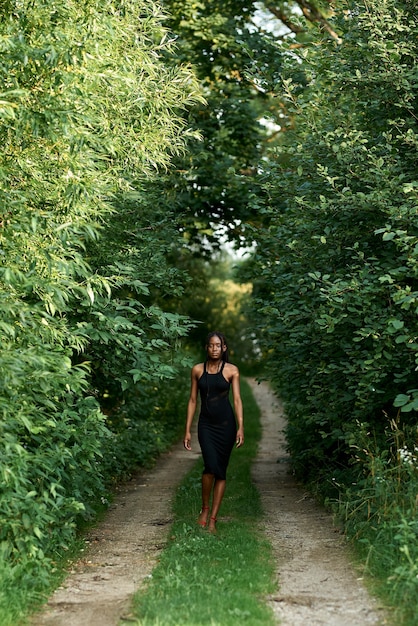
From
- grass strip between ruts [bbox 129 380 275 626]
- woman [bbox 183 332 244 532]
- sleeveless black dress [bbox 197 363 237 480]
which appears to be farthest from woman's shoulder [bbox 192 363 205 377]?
grass strip between ruts [bbox 129 380 275 626]

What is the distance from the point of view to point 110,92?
803 centimetres

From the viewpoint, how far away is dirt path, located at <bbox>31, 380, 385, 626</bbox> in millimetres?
6188

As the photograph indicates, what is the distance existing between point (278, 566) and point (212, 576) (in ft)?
3.36

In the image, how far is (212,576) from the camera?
22.4 feet

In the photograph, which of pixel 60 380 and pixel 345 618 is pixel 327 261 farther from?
pixel 345 618

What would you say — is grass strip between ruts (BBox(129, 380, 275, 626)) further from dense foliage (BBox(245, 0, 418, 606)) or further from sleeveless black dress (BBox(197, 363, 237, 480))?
dense foliage (BBox(245, 0, 418, 606))

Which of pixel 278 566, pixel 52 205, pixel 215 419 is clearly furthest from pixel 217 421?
pixel 52 205

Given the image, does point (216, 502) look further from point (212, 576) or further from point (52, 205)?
point (52, 205)

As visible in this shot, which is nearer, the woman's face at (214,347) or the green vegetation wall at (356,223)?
the green vegetation wall at (356,223)

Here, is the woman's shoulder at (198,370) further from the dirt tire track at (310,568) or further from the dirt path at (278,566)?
the dirt tire track at (310,568)

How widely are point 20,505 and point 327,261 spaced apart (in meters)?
4.52

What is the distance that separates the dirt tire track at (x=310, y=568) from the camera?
6.09 meters

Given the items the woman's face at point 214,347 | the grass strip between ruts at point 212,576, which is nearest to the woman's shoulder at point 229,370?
the woman's face at point 214,347

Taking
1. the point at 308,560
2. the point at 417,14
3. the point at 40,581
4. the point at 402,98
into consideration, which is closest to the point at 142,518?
the point at 308,560
